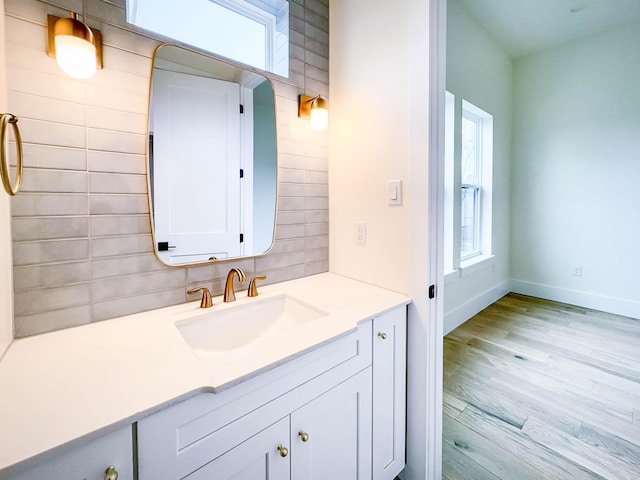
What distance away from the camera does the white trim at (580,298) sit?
2928mm

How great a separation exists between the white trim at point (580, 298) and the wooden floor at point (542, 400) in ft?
0.47

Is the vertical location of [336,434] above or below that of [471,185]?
below

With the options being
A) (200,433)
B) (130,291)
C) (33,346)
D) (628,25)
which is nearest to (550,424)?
(200,433)

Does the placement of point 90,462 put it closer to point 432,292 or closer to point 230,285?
point 230,285

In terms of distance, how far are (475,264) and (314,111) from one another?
2.39 metres

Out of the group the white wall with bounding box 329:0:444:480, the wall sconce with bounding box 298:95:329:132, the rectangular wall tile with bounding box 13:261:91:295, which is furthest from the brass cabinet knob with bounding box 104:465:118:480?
the wall sconce with bounding box 298:95:329:132

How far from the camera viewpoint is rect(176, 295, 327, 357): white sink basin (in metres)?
1.04

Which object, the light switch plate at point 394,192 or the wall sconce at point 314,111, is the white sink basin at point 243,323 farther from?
the wall sconce at point 314,111

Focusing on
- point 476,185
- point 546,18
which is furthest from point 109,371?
point 546,18

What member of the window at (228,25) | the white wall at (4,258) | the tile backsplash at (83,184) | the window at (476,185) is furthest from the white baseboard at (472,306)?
the white wall at (4,258)

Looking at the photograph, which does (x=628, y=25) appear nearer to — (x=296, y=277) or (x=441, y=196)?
(x=441, y=196)

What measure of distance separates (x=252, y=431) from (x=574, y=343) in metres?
2.92

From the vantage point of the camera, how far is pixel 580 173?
318 cm

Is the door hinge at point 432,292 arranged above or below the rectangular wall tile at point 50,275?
below
